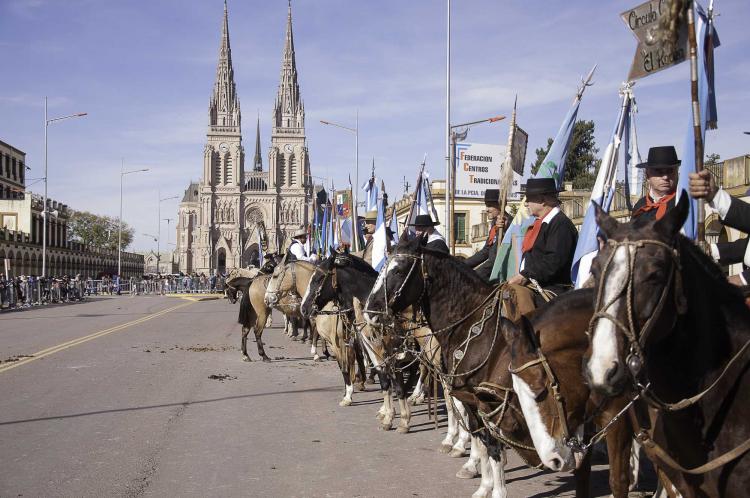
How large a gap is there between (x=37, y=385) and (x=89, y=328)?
41.9 ft

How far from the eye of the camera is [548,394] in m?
Result: 4.37

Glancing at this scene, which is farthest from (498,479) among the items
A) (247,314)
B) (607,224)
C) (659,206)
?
(247,314)

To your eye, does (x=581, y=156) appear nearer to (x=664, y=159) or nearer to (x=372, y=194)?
(x=372, y=194)

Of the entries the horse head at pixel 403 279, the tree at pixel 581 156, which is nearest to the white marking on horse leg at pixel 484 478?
the horse head at pixel 403 279

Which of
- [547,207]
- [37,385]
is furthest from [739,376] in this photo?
[37,385]

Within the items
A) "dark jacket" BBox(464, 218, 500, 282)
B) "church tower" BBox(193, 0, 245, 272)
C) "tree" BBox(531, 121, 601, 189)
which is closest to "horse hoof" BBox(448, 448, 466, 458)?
"dark jacket" BBox(464, 218, 500, 282)

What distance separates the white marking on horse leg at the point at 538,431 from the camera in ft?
13.4

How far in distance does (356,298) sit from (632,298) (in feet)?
24.9

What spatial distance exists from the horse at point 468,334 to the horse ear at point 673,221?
91.3 inches

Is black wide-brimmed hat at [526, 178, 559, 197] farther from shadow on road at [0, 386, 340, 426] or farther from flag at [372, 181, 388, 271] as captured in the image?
shadow on road at [0, 386, 340, 426]

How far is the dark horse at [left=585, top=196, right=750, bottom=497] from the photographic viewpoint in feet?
9.76

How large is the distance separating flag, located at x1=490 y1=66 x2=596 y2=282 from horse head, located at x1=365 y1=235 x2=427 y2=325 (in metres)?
1.50

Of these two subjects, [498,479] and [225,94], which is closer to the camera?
[498,479]

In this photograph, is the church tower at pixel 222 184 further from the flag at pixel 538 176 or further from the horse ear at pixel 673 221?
the horse ear at pixel 673 221
